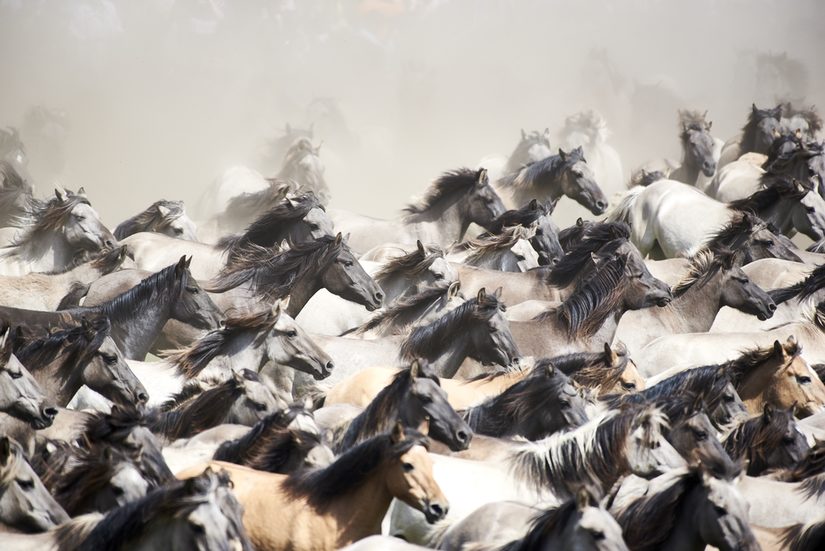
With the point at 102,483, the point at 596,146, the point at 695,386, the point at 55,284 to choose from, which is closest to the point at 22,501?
the point at 102,483

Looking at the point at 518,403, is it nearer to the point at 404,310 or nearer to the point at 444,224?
the point at 404,310

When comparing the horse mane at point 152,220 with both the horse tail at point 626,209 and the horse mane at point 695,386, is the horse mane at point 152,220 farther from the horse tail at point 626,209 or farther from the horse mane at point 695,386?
the horse mane at point 695,386

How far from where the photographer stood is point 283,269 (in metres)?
8.76

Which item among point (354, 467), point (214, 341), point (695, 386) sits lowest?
point (695, 386)

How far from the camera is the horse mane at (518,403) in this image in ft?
20.9

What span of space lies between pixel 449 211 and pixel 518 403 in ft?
17.3

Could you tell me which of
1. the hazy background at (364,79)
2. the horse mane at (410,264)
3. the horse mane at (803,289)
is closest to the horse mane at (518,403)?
the horse mane at (410,264)

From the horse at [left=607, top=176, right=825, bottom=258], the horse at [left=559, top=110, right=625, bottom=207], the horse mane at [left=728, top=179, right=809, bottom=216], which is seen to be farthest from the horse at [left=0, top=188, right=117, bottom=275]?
the horse at [left=559, top=110, right=625, bottom=207]

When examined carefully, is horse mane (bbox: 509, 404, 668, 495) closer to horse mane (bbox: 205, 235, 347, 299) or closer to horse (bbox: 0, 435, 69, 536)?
horse (bbox: 0, 435, 69, 536)

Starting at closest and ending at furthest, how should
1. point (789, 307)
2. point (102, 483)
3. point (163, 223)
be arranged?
point (102, 483) → point (789, 307) → point (163, 223)

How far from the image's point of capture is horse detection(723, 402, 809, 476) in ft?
20.4

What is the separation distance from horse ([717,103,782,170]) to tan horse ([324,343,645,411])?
340 inches

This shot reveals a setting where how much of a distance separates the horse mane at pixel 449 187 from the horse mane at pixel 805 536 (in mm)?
6959

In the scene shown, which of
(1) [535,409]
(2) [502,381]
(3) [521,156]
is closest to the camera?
(1) [535,409]
